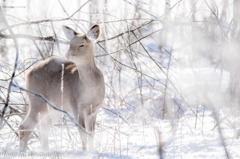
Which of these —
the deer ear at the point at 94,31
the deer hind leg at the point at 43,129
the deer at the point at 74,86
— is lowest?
the deer hind leg at the point at 43,129

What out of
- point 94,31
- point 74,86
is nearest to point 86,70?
point 74,86

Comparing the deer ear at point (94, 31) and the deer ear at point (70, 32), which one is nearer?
the deer ear at point (94, 31)

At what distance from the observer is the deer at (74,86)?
3434 millimetres

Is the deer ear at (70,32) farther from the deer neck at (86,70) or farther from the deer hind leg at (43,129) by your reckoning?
the deer hind leg at (43,129)

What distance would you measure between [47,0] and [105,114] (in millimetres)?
2853

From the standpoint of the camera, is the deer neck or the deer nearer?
the deer

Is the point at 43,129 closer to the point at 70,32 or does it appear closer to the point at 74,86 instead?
the point at 74,86

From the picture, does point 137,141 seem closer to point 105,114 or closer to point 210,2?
point 210,2

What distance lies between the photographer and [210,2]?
3.42m

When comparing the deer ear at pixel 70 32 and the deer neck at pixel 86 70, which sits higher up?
the deer ear at pixel 70 32

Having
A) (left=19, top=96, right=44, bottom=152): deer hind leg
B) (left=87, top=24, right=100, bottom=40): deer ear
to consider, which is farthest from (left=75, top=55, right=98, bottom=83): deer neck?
(left=19, top=96, right=44, bottom=152): deer hind leg

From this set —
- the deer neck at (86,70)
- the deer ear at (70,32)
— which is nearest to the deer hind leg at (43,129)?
the deer neck at (86,70)

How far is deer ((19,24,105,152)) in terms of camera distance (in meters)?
3.43

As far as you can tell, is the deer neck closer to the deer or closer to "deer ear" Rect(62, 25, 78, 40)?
the deer
